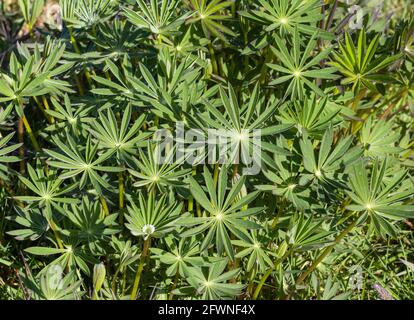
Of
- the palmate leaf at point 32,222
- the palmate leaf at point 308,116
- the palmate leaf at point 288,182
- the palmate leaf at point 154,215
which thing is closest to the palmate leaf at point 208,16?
the palmate leaf at point 308,116

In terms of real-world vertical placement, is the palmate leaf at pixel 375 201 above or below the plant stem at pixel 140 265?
above

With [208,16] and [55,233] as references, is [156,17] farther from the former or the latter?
[55,233]

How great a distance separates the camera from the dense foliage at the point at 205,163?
178 cm

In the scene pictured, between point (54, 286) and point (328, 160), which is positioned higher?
point (328, 160)

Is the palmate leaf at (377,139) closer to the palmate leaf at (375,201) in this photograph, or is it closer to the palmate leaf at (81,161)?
the palmate leaf at (375,201)

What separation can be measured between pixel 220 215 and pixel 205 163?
1.00ft

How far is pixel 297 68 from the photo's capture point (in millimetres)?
1953

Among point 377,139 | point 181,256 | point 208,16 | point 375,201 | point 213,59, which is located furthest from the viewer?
point 377,139

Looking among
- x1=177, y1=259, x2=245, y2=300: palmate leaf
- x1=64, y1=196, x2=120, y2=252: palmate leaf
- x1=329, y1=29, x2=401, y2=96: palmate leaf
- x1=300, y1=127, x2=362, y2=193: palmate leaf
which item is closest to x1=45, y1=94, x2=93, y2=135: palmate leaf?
x1=64, y1=196, x2=120, y2=252: palmate leaf

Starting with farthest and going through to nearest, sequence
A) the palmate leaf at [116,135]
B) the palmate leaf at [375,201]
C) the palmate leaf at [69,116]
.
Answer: the palmate leaf at [69,116]
the palmate leaf at [116,135]
the palmate leaf at [375,201]

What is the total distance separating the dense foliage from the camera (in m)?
1.78

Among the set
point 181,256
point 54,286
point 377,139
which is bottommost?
point 54,286

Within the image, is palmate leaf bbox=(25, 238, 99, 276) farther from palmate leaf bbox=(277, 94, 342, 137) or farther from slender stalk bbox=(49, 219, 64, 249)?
palmate leaf bbox=(277, 94, 342, 137)

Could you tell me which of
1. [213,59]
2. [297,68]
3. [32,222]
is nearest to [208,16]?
[213,59]
